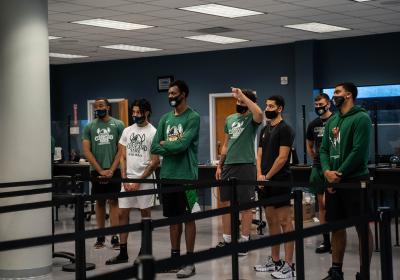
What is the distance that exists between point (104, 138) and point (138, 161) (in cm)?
81

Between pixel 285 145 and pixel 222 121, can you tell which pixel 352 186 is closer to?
pixel 285 145

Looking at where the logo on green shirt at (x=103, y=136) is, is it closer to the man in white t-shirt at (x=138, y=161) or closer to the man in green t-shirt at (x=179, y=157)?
the man in white t-shirt at (x=138, y=161)

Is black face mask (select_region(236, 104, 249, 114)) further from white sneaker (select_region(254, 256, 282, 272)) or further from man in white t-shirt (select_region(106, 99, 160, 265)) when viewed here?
white sneaker (select_region(254, 256, 282, 272))

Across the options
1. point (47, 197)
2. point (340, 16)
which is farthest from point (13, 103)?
point (340, 16)

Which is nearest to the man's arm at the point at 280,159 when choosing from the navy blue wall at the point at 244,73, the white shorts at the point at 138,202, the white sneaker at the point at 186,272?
the white sneaker at the point at 186,272

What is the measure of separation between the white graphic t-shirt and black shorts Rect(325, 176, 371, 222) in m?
2.10

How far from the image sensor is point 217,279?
6.12m

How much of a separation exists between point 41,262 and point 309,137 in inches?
122

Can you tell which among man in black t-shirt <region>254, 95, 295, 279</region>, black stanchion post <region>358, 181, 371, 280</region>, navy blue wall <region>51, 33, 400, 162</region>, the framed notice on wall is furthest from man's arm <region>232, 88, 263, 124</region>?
the framed notice on wall

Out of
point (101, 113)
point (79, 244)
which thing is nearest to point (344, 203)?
point (79, 244)

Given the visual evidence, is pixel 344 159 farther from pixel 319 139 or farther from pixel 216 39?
pixel 216 39

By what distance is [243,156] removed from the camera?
22.8ft

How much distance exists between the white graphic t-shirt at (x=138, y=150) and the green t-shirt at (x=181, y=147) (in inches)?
21.7

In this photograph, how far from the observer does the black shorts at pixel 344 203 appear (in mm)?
5457
